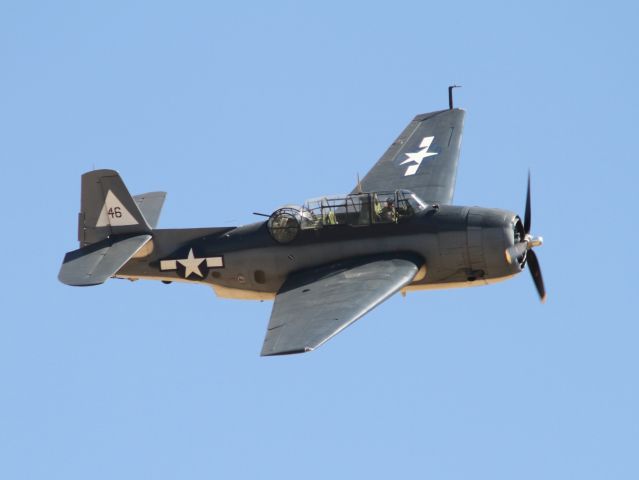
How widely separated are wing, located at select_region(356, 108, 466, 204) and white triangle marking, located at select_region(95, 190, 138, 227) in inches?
210

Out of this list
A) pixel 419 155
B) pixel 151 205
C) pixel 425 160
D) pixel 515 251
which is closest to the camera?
pixel 515 251

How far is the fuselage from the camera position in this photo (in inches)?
1310

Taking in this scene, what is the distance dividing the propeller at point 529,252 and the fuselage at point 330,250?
18cm

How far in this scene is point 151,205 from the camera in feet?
122

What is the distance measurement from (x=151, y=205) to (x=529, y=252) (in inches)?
326

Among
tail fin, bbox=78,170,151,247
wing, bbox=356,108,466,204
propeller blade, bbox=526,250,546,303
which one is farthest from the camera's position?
wing, bbox=356,108,466,204

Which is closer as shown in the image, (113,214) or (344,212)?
(344,212)

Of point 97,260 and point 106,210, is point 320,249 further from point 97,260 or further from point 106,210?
point 106,210

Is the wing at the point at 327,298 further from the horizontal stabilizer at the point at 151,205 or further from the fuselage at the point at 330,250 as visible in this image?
the horizontal stabilizer at the point at 151,205

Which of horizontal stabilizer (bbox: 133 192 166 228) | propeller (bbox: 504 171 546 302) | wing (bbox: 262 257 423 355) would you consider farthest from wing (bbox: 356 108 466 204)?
horizontal stabilizer (bbox: 133 192 166 228)

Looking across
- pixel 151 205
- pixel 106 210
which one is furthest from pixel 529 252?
pixel 106 210

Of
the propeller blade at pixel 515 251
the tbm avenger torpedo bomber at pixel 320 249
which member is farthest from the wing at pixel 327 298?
the propeller blade at pixel 515 251

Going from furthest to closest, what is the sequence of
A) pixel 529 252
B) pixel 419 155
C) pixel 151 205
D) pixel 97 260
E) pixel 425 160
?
pixel 419 155 → pixel 425 160 → pixel 151 205 → pixel 97 260 → pixel 529 252

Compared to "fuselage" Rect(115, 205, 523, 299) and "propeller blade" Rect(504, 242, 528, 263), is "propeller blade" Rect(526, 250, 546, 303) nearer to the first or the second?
"propeller blade" Rect(504, 242, 528, 263)
